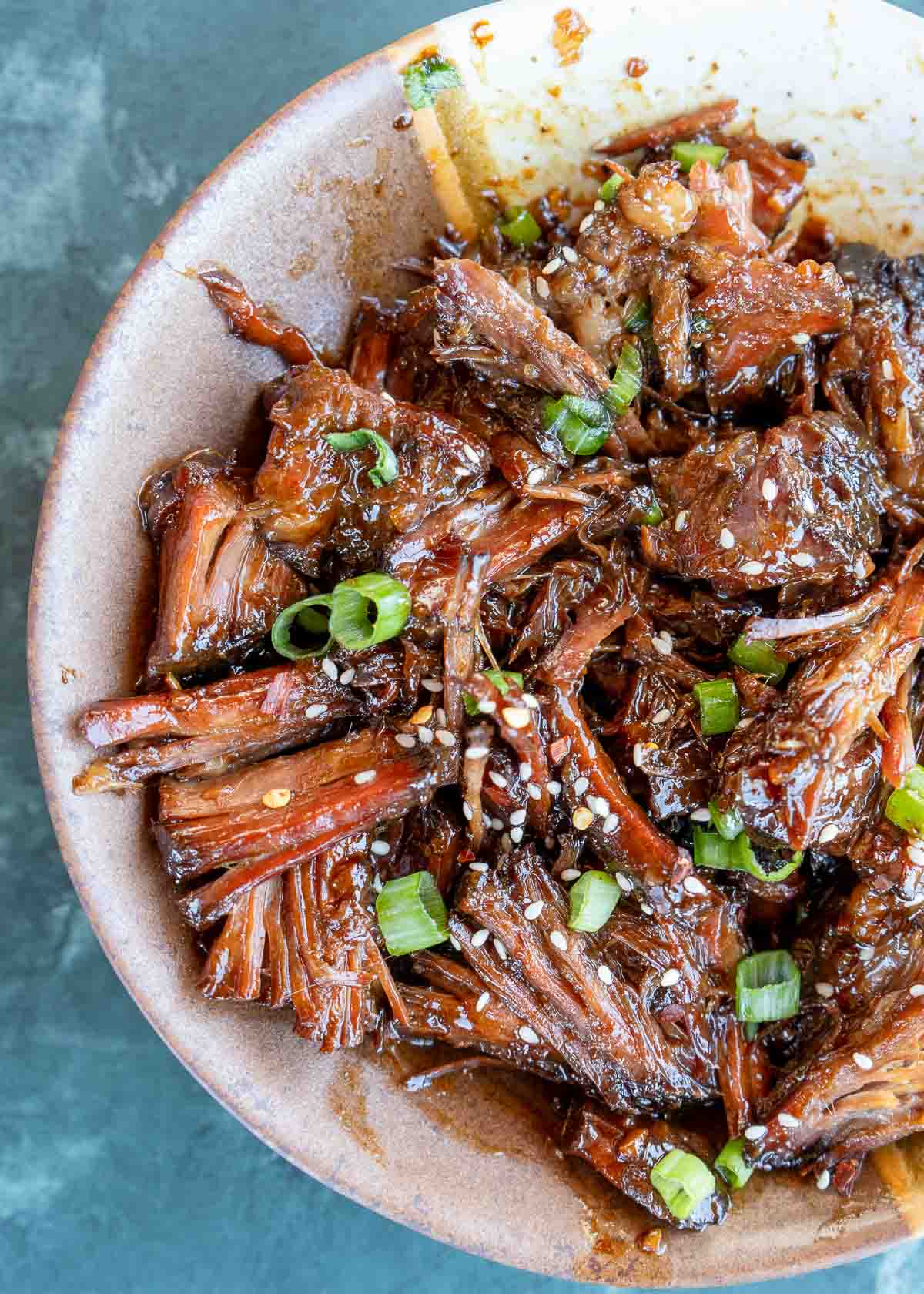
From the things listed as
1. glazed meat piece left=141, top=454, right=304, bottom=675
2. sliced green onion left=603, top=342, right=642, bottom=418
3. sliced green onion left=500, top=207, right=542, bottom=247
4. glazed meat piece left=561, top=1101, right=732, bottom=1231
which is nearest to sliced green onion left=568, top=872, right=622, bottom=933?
glazed meat piece left=561, top=1101, right=732, bottom=1231

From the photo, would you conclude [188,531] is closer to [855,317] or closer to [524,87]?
[524,87]

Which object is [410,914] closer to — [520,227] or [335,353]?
[335,353]

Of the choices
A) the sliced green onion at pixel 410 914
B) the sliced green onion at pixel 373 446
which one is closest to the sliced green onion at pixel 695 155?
the sliced green onion at pixel 373 446

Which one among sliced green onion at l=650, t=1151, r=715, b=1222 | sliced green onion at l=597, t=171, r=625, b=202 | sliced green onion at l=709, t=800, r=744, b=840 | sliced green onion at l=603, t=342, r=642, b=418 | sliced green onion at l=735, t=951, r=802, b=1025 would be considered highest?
sliced green onion at l=597, t=171, r=625, b=202

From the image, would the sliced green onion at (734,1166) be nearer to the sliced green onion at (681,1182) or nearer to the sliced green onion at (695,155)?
the sliced green onion at (681,1182)

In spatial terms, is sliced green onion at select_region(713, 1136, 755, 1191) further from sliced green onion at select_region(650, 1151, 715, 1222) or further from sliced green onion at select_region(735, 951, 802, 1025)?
sliced green onion at select_region(735, 951, 802, 1025)

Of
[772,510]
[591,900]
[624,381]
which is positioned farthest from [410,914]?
[624,381]

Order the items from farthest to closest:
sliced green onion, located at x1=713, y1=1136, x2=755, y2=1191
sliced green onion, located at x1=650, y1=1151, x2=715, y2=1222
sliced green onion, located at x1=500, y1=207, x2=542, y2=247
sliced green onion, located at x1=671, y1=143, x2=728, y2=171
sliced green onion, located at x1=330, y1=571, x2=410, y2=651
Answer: sliced green onion, located at x1=500, y1=207, x2=542, y2=247 < sliced green onion, located at x1=671, y1=143, x2=728, y2=171 < sliced green onion, located at x1=713, y1=1136, x2=755, y2=1191 < sliced green onion, located at x1=650, y1=1151, x2=715, y2=1222 < sliced green onion, located at x1=330, y1=571, x2=410, y2=651
